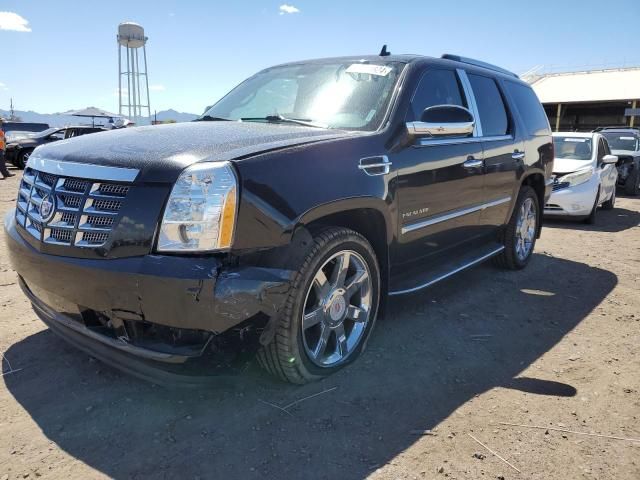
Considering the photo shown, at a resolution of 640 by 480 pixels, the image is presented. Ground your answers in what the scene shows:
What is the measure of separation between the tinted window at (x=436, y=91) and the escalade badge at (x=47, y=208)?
7.33ft

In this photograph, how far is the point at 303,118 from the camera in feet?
11.3

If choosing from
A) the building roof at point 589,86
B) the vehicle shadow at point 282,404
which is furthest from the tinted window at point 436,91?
the building roof at point 589,86

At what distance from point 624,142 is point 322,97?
1301 cm

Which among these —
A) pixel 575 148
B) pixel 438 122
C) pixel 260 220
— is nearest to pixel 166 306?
pixel 260 220

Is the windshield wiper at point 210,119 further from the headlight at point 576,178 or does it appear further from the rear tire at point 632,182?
the rear tire at point 632,182

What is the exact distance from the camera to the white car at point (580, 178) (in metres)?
8.66

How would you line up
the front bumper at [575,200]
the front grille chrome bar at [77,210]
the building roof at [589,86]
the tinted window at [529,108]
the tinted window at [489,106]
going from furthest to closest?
the building roof at [589,86] → the front bumper at [575,200] → the tinted window at [529,108] → the tinted window at [489,106] → the front grille chrome bar at [77,210]

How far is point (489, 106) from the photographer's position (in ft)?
15.2

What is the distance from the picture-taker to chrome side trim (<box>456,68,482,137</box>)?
13.9ft

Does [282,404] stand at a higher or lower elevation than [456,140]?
lower

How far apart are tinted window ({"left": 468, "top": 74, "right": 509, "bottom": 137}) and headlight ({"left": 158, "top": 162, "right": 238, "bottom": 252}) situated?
2.81 meters

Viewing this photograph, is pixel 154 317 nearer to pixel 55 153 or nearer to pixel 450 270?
pixel 55 153

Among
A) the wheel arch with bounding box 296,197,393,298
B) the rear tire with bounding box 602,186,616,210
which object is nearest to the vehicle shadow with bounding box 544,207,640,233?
the rear tire with bounding box 602,186,616,210

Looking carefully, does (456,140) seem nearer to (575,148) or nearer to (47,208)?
(47,208)
